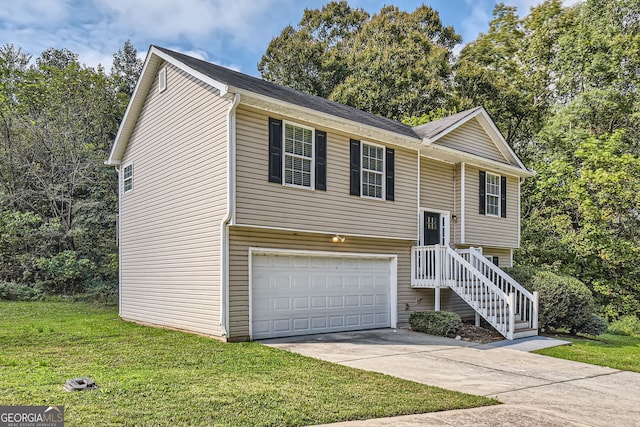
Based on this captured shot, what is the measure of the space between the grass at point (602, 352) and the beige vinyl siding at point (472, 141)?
19.1 feet

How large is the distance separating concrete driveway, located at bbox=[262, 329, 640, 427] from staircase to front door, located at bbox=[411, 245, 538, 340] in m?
1.27

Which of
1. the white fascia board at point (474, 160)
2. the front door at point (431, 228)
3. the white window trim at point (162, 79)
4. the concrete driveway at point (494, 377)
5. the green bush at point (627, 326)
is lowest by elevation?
the green bush at point (627, 326)

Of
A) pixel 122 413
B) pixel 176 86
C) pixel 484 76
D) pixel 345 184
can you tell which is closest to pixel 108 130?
pixel 176 86

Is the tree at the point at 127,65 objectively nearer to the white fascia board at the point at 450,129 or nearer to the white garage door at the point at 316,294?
the white fascia board at the point at 450,129

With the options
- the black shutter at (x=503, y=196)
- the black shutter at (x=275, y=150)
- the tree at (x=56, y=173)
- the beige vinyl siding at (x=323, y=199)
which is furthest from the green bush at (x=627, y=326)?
the tree at (x=56, y=173)

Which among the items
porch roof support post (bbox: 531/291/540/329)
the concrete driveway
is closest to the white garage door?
the concrete driveway

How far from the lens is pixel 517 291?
12414 millimetres

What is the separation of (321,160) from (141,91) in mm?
5416

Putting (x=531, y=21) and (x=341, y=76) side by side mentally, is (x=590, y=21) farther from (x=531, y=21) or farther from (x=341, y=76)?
(x=341, y=76)

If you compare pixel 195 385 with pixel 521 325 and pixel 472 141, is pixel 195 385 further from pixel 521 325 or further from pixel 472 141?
pixel 472 141

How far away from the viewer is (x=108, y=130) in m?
21.6

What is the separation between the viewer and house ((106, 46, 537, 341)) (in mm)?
9352

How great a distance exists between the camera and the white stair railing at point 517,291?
11602 mm

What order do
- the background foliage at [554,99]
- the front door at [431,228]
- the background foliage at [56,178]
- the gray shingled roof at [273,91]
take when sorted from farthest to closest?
the background foliage at [554,99]
the background foliage at [56,178]
the front door at [431,228]
the gray shingled roof at [273,91]
